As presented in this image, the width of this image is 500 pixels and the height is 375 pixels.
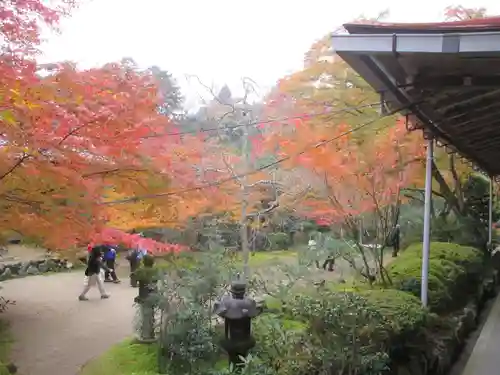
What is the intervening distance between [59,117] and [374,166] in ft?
15.4

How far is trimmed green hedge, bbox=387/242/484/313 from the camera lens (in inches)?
267

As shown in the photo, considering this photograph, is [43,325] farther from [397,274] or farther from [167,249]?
[397,274]

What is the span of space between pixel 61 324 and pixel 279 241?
43.7 feet

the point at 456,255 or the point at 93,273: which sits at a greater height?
the point at 456,255

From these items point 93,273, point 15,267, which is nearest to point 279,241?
point 15,267

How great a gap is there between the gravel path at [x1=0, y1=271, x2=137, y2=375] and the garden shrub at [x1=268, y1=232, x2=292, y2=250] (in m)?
9.21

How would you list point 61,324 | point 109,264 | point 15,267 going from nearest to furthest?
point 61,324, point 109,264, point 15,267

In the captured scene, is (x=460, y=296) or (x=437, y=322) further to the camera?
(x=460, y=296)

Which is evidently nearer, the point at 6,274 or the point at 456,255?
the point at 456,255

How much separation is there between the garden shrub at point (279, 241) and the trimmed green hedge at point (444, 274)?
12.2 m

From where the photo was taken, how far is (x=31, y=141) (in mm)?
4520

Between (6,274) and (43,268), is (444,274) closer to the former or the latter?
(6,274)

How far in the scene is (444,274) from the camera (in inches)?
295

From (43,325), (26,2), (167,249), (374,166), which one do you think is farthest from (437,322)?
(43,325)
